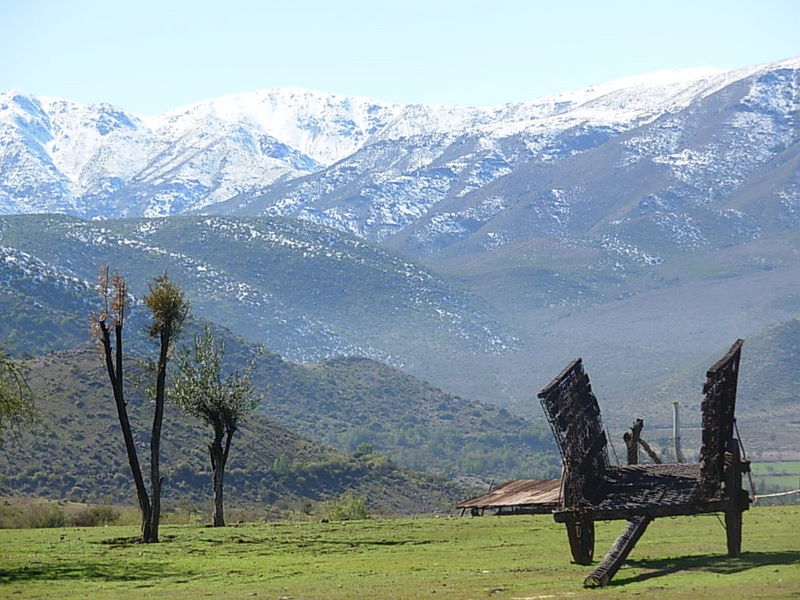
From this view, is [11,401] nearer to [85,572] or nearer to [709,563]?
[85,572]

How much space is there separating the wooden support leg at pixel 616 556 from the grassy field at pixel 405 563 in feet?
0.99

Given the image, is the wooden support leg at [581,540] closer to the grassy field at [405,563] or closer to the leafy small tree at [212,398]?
the grassy field at [405,563]

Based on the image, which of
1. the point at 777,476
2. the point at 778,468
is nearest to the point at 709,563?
the point at 777,476

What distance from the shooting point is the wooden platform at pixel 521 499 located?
1807 inches

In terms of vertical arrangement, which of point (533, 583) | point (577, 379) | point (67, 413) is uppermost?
point (67, 413)

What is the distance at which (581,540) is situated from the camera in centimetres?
2753

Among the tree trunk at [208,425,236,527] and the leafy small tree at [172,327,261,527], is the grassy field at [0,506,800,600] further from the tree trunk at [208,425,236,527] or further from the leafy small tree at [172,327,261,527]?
the leafy small tree at [172,327,261,527]

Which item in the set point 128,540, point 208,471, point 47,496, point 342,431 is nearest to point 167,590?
point 128,540

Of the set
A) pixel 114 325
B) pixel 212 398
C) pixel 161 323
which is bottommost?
pixel 212 398

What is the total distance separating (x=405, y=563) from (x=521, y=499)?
18168 millimetres

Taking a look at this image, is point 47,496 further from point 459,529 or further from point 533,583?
point 533,583

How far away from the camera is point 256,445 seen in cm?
11575

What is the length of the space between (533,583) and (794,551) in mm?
5400

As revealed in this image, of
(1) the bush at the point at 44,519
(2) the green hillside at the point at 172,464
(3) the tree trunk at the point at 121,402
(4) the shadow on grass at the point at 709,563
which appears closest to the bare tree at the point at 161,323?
(3) the tree trunk at the point at 121,402
